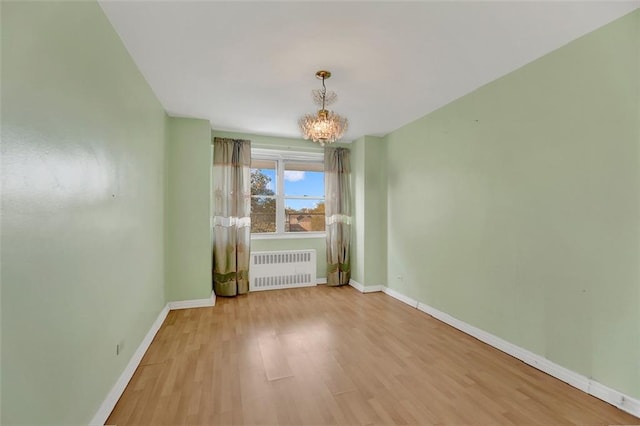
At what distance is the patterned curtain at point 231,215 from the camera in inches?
166

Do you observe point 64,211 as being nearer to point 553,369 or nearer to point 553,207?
point 553,207

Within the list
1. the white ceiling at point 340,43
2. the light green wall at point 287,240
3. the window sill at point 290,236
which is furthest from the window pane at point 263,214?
the white ceiling at point 340,43

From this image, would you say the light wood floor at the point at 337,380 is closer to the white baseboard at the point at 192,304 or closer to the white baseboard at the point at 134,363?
the white baseboard at the point at 134,363

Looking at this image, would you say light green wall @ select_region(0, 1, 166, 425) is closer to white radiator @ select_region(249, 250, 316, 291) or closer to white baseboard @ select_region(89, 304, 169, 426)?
white baseboard @ select_region(89, 304, 169, 426)

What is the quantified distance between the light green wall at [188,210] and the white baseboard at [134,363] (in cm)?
9

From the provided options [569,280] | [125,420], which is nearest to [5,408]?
[125,420]

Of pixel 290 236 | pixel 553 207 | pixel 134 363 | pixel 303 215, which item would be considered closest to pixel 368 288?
pixel 290 236

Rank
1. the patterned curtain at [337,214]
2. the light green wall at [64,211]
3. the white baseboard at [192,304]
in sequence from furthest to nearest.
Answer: the patterned curtain at [337,214]
the white baseboard at [192,304]
the light green wall at [64,211]

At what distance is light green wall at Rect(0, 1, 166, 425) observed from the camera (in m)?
1.03

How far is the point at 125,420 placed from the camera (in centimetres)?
175

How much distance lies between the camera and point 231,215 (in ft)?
14.1

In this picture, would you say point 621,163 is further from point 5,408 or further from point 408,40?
point 5,408

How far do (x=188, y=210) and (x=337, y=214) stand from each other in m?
2.37

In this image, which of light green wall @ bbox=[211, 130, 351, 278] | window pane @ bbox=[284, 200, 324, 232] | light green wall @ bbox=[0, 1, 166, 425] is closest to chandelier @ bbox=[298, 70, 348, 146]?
light green wall @ bbox=[0, 1, 166, 425]
